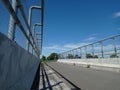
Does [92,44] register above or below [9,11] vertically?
above

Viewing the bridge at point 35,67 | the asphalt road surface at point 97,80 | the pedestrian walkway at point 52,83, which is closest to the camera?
the bridge at point 35,67

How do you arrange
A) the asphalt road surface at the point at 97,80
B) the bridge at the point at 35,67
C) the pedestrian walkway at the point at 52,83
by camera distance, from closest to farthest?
the bridge at the point at 35,67
the asphalt road surface at the point at 97,80
the pedestrian walkway at the point at 52,83

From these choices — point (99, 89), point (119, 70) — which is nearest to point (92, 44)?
point (119, 70)

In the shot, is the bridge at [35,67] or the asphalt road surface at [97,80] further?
the asphalt road surface at [97,80]

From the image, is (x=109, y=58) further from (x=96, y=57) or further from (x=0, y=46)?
(x=0, y=46)

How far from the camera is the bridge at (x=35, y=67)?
87.2 inches

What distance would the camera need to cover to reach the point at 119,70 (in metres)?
11.8

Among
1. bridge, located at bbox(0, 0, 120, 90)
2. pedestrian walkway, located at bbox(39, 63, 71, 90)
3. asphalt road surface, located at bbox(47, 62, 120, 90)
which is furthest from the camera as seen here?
pedestrian walkway, located at bbox(39, 63, 71, 90)

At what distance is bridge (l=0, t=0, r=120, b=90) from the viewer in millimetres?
2216

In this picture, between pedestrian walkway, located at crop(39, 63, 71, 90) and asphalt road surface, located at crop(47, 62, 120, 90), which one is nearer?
asphalt road surface, located at crop(47, 62, 120, 90)

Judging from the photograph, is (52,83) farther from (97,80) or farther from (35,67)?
(35,67)

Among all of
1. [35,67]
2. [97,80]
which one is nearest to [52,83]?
[97,80]

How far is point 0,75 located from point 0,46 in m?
0.28

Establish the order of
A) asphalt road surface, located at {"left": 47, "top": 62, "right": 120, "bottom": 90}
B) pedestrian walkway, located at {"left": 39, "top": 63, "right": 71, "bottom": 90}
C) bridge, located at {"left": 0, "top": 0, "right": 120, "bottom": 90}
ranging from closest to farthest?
bridge, located at {"left": 0, "top": 0, "right": 120, "bottom": 90} < asphalt road surface, located at {"left": 47, "top": 62, "right": 120, "bottom": 90} < pedestrian walkway, located at {"left": 39, "top": 63, "right": 71, "bottom": 90}
